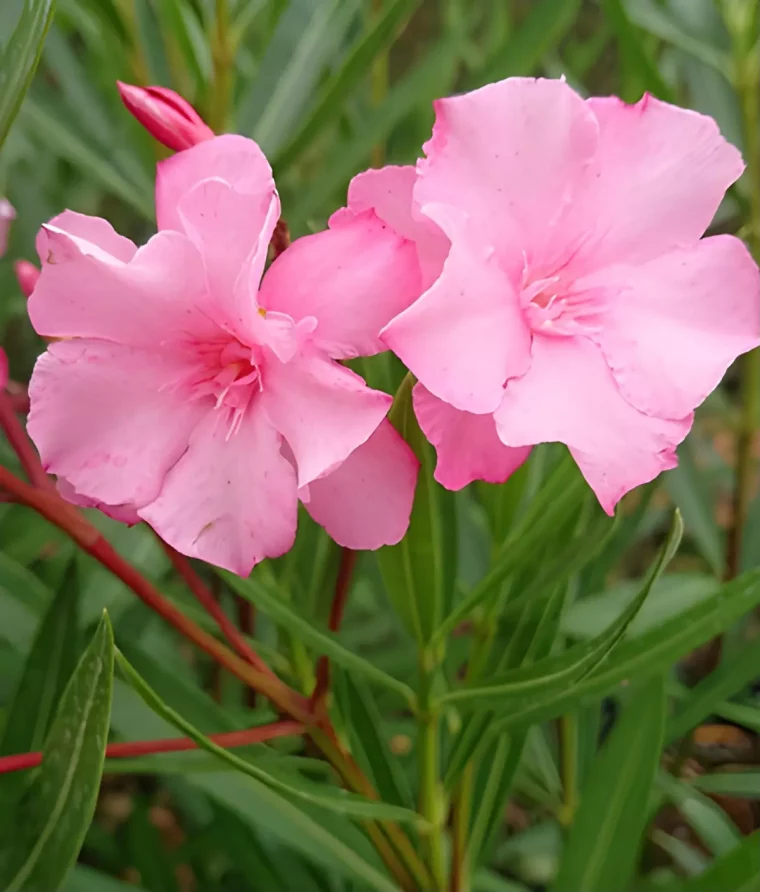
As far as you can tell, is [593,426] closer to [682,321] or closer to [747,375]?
[682,321]

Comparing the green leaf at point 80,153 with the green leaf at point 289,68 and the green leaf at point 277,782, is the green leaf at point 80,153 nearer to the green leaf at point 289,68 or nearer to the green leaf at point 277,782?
the green leaf at point 289,68

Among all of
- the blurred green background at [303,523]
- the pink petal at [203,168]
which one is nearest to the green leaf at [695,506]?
the blurred green background at [303,523]

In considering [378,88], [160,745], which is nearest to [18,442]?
[160,745]

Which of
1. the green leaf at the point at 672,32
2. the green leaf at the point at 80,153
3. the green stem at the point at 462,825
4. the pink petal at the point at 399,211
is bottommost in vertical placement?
the green stem at the point at 462,825

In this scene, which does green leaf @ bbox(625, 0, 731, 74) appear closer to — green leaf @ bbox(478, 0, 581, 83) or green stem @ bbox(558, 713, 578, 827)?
green leaf @ bbox(478, 0, 581, 83)

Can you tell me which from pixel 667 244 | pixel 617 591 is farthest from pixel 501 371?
pixel 617 591

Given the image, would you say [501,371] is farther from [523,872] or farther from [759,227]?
[523,872]
